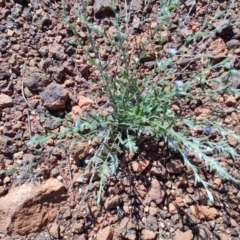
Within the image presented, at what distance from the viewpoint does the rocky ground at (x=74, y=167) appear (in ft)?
6.56

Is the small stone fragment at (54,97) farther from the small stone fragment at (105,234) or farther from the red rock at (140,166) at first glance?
the small stone fragment at (105,234)

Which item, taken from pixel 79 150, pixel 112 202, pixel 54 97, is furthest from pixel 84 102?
pixel 112 202

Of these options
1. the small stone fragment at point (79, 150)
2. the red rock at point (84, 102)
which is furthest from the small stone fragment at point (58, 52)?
the small stone fragment at point (79, 150)

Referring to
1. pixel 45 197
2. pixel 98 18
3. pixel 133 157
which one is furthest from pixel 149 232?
pixel 98 18

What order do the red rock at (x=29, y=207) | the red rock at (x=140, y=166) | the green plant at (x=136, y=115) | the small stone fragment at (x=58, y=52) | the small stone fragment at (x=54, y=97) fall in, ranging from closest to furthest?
the green plant at (x=136, y=115), the red rock at (x=29, y=207), the red rock at (x=140, y=166), the small stone fragment at (x=54, y=97), the small stone fragment at (x=58, y=52)

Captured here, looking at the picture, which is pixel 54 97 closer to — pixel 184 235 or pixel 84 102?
pixel 84 102

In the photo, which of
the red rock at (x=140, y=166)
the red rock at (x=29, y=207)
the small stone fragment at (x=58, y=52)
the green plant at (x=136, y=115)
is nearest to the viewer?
the green plant at (x=136, y=115)

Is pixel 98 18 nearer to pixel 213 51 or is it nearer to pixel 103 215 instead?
pixel 213 51

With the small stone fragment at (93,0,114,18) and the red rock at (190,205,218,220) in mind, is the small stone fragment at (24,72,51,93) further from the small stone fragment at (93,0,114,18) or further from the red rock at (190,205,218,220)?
the red rock at (190,205,218,220)

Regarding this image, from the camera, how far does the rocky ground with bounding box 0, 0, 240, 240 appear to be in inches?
78.7

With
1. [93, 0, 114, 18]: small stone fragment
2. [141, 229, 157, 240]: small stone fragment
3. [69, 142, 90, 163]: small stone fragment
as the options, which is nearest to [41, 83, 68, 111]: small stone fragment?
[69, 142, 90, 163]: small stone fragment

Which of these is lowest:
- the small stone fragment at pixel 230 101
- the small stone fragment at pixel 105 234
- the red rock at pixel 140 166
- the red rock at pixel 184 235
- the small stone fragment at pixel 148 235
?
the red rock at pixel 184 235

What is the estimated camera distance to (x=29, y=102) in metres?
2.24

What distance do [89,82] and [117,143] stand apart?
1.40 feet
